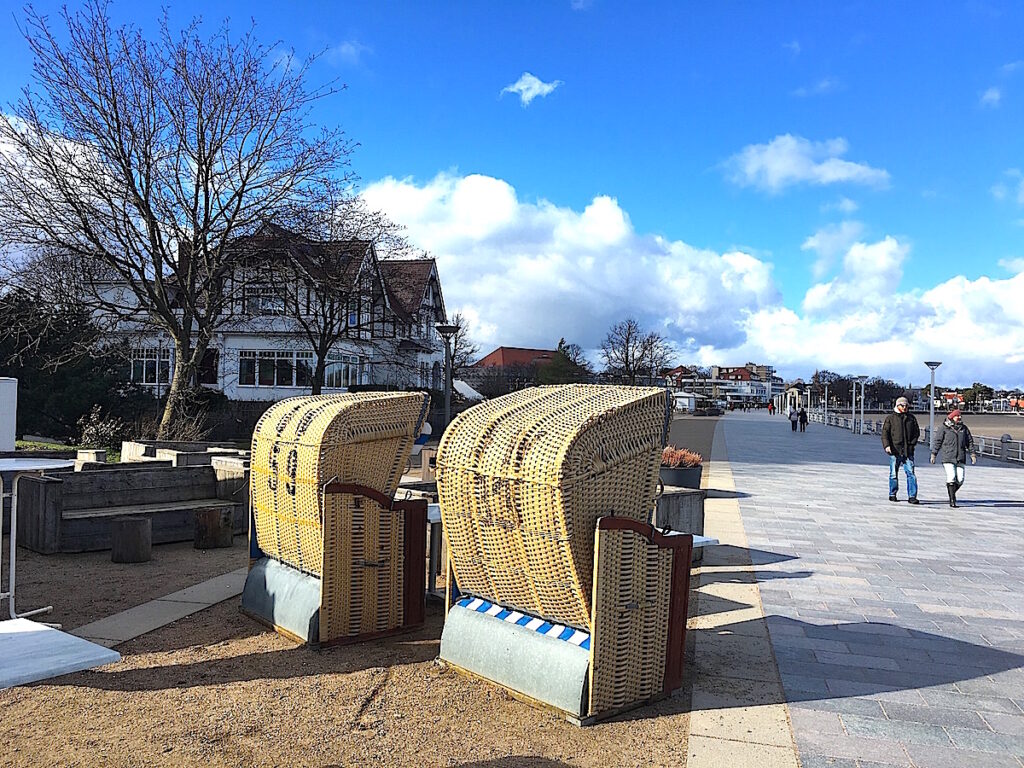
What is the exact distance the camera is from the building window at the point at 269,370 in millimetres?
39000

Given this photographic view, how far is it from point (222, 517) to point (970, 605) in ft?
23.4

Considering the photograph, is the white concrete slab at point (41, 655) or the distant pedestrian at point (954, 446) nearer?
the white concrete slab at point (41, 655)

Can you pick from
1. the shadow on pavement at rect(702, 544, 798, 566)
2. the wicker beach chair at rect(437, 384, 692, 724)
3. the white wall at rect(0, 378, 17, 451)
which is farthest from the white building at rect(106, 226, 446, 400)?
the wicker beach chair at rect(437, 384, 692, 724)

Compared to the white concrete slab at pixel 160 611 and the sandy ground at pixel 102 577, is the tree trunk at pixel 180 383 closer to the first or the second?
the sandy ground at pixel 102 577

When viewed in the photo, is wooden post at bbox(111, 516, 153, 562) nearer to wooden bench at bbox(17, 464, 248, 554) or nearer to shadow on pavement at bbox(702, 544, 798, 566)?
wooden bench at bbox(17, 464, 248, 554)

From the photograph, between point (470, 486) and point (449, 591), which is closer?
point (470, 486)

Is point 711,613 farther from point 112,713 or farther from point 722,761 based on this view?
point 112,713

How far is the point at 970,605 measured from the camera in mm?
6887

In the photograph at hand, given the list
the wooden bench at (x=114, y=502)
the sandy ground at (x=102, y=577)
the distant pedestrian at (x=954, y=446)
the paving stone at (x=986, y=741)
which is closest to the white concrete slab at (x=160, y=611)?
the sandy ground at (x=102, y=577)

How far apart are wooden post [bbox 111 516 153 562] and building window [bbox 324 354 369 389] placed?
32432 millimetres

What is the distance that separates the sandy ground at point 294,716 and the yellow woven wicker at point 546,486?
584mm

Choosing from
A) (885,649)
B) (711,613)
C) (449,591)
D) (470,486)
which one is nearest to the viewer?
(470,486)

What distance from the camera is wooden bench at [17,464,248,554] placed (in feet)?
27.3

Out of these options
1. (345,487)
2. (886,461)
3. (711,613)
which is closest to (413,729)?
(345,487)
